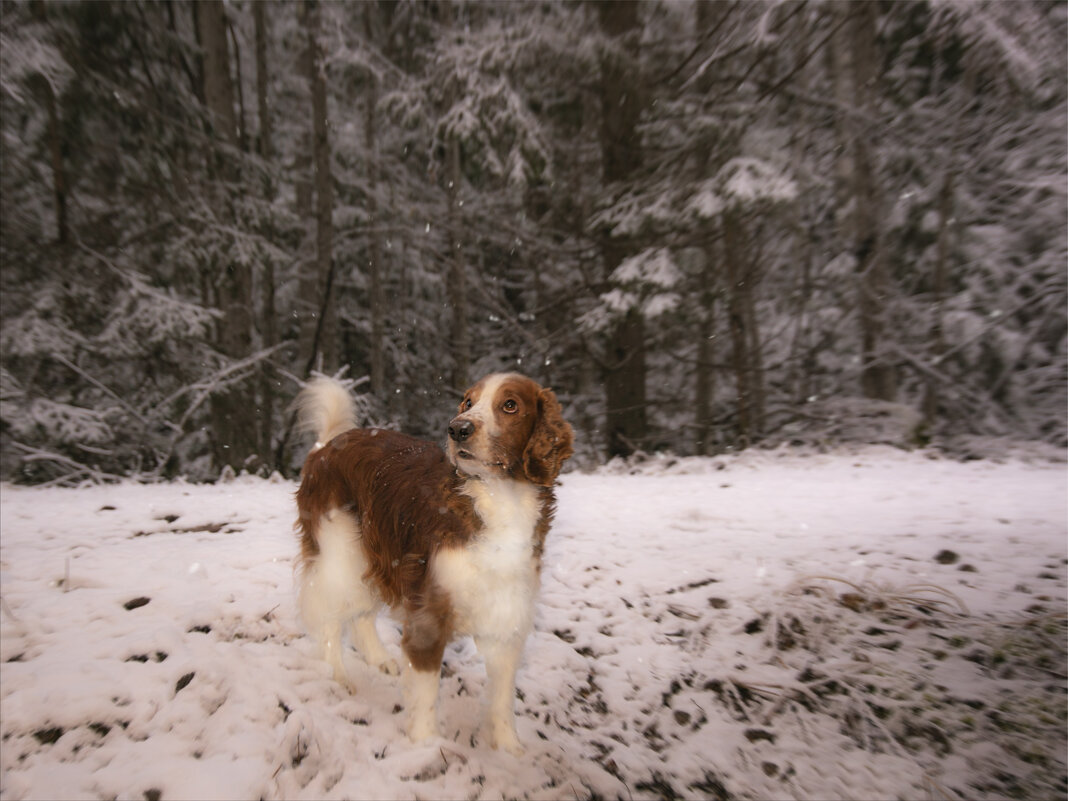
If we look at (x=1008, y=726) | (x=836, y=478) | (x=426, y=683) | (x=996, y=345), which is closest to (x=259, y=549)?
(x=426, y=683)

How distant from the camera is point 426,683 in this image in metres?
2.38

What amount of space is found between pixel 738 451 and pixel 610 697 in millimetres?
6256

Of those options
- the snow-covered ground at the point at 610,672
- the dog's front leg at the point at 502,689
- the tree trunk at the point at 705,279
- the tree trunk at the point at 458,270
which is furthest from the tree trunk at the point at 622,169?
the dog's front leg at the point at 502,689

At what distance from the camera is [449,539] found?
2346 millimetres

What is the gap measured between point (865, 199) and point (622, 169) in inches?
173

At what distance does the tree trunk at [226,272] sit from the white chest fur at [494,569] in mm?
6978

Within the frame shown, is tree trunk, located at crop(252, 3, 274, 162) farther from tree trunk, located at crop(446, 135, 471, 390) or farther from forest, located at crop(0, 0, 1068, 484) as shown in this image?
tree trunk, located at crop(446, 135, 471, 390)

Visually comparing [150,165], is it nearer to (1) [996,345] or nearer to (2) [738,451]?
(2) [738,451]

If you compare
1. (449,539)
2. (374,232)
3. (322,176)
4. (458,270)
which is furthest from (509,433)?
(374,232)

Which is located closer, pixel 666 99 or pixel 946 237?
pixel 666 99

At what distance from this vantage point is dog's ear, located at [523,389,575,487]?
2.43 meters

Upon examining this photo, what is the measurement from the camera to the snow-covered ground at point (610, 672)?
6.82 ft

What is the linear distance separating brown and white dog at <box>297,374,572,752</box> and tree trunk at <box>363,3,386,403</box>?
8415 millimetres

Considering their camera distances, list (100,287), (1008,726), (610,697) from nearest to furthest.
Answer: (1008,726)
(610,697)
(100,287)
